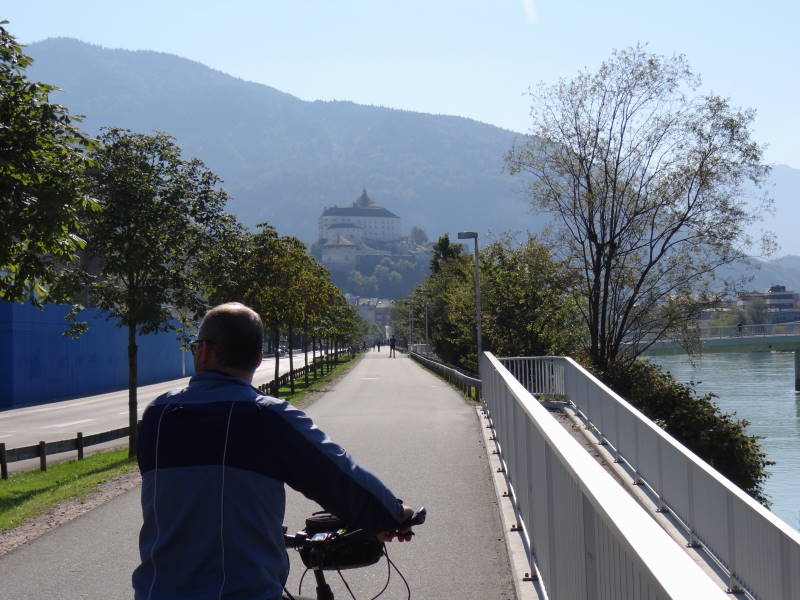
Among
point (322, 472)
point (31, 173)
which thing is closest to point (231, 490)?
point (322, 472)

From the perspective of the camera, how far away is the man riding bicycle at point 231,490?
2.92 metres

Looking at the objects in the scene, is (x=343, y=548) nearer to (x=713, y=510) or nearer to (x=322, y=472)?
(x=322, y=472)

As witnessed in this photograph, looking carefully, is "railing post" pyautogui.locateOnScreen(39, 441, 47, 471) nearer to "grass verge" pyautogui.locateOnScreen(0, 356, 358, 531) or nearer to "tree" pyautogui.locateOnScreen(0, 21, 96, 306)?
"grass verge" pyautogui.locateOnScreen(0, 356, 358, 531)

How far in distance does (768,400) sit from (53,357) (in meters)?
38.9

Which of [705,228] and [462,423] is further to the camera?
[705,228]

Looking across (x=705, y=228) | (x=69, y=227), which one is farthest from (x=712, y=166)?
(x=69, y=227)

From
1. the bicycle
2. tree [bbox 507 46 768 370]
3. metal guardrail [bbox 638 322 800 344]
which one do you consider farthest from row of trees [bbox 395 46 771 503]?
metal guardrail [bbox 638 322 800 344]

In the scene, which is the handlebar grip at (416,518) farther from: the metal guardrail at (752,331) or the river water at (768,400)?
the metal guardrail at (752,331)

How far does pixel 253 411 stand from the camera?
303 centimetres

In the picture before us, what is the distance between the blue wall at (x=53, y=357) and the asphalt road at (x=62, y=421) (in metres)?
1.30

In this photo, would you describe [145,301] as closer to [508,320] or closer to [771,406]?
[508,320]

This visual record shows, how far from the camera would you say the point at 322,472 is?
301 cm

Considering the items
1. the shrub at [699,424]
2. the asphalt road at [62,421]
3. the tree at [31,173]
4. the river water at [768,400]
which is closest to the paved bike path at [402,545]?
the tree at [31,173]

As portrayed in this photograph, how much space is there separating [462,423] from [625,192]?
1920 centimetres
